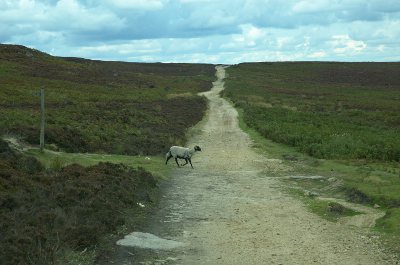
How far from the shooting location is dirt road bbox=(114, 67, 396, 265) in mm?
10867

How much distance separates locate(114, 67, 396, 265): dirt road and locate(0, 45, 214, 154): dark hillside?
7329 millimetres

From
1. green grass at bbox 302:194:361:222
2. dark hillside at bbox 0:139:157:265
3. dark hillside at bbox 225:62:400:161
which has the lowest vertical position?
dark hillside at bbox 225:62:400:161

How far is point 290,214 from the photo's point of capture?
1511 cm

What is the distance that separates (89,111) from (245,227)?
30855 millimetres

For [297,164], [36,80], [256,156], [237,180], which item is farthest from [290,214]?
[36,80]

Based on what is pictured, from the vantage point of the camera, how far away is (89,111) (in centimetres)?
4222

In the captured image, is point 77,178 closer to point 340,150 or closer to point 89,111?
point 340,150

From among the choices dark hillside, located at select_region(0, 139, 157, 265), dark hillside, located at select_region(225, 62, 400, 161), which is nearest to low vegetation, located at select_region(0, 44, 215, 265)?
dark hillside, located at select_region(0, 139, 157, 265)

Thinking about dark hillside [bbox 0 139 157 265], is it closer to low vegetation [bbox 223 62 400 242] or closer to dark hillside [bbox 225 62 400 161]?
low vegetation [bbox 223 62 400 242]

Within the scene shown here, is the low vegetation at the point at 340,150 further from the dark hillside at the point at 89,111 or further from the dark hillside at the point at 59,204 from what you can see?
the dark hillside at the point at 89,111

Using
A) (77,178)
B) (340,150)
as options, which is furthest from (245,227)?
(340,150)

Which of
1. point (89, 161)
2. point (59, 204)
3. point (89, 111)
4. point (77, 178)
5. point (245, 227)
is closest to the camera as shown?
point (59, 204)

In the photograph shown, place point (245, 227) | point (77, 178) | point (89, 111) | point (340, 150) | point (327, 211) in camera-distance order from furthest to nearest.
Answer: point (89, 111)
point (340, 150)
point (77, 178)
point (327, 211)
point (245, 227)

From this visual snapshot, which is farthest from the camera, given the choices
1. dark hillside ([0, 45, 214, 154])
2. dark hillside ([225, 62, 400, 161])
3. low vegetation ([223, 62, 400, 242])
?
dark hillside ([225, 62, 400, 161])
